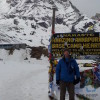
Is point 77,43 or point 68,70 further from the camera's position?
point 77,43

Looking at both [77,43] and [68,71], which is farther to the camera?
[77,43]

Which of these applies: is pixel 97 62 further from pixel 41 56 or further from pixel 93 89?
pixel 41 56

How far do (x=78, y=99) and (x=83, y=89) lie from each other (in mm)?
416

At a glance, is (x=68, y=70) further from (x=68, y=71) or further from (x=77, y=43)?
(x=77, y=43)

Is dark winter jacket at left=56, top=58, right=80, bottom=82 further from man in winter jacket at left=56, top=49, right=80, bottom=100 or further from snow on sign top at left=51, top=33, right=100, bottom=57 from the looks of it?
snow on sign top at left=51, top=33, right=100, bottom=57

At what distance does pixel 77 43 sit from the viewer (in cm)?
953

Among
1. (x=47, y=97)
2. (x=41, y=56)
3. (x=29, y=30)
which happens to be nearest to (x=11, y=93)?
(x=47, y=97)

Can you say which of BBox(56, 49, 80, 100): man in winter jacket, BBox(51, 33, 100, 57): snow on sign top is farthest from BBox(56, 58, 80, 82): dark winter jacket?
BBox(51, 33, 100, 57): snow on sign top

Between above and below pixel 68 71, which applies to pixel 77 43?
above

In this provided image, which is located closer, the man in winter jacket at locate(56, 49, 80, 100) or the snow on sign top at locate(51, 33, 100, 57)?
the man in winter jacket at locate(56, 49, 80, 100)

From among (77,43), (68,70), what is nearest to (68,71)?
(68,70)

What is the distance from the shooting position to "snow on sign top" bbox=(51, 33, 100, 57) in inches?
372

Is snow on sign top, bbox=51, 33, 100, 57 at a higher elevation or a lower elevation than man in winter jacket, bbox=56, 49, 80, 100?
higher

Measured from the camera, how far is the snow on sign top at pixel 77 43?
9.45 m
